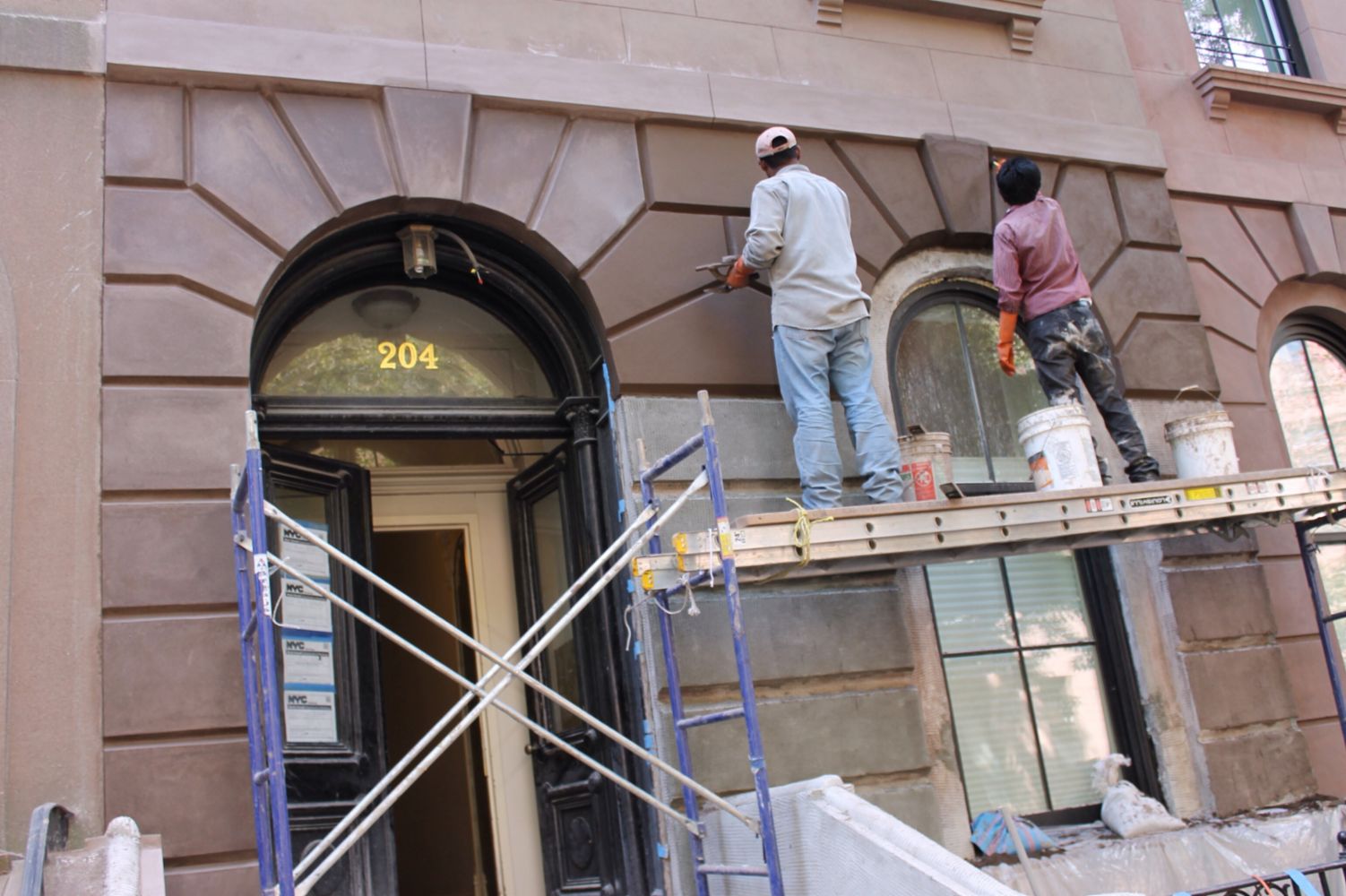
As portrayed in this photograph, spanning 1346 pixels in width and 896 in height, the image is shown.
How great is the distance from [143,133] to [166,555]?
2.02 meters

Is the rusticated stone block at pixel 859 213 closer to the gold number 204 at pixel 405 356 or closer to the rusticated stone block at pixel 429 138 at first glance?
the rusticated stone block at pixel 429 138

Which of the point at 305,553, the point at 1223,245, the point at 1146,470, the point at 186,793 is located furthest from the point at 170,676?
the point at 1223,245

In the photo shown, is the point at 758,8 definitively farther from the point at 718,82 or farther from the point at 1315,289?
the point at 1315,289

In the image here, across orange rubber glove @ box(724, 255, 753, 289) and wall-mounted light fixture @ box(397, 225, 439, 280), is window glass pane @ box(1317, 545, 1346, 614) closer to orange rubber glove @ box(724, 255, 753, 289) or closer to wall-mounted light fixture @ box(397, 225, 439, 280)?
A: orange rubber glove @ box(724, 255, 753, 289)

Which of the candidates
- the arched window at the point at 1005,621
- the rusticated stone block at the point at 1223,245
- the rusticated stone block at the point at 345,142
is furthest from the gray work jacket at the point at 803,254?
the rusticated stone block at the point at 1223,245

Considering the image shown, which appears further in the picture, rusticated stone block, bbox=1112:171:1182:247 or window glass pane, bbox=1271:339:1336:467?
window glass pane, bbox=1271:339:1336:467

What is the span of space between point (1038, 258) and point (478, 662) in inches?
157

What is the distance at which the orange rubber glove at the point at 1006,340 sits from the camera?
6.89 meters

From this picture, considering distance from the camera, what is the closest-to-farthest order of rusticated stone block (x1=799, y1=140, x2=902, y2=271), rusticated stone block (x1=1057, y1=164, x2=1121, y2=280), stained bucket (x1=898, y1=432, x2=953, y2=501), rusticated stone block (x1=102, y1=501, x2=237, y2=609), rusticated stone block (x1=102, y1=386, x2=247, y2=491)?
rusticated stone block (x1=102, y1=501, x2=237, y2=609), rusticated stone block (x1=102, y1=386, x2=247, y2=491), stained bucket (x1=898, y1=432, x2=953, y2=501), rusticated stone block (x1=799, y1=140, x2=902, y2=271), rusticated stone block (x1=1057, y1=164, x2=1121, y2=280)

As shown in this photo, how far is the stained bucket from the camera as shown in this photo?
6.40 m

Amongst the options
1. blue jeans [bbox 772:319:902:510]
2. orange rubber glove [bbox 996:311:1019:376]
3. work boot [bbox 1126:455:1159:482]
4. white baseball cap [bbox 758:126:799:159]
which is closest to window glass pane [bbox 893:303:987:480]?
orange rubber glove [bbox 996:311:1019:376]

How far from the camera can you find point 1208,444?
691 cm

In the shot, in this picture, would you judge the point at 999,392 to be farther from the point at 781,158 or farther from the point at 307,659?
the point at 307,659

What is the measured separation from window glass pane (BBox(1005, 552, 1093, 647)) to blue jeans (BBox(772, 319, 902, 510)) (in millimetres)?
1554
